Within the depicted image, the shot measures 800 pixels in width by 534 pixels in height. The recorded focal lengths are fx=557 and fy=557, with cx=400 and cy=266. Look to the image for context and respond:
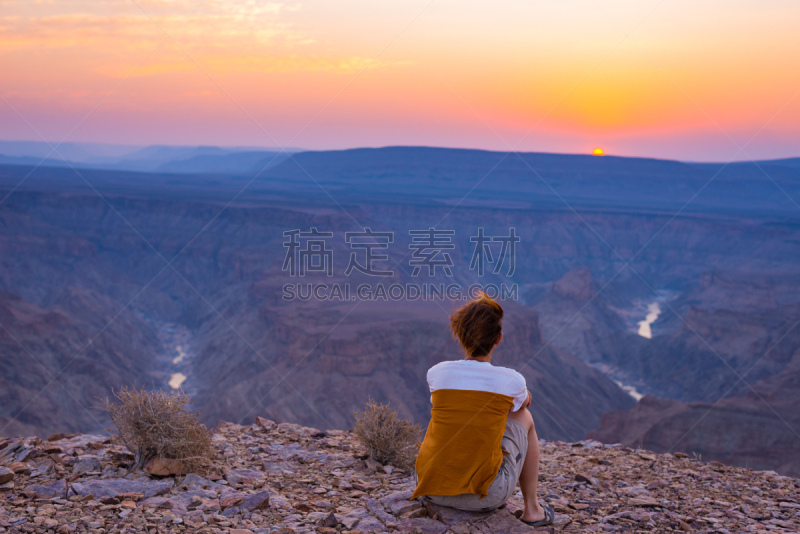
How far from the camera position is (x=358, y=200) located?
10438 centimetres

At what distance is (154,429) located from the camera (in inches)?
159

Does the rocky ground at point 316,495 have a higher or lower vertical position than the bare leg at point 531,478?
lower

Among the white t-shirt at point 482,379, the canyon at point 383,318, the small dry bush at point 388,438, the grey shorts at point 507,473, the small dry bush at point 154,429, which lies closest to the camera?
the white t-shirt at point 482,379

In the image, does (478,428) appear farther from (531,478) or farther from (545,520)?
(545,520)

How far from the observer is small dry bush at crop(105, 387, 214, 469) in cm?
399

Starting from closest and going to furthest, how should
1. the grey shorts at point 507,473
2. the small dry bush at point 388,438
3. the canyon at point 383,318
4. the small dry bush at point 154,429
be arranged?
the grey shorts at point 507,473
the small dry bush at point 154,429
the small dry bush at point 388,438
the canyon at point 383,318

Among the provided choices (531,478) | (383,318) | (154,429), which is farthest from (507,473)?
(383,318)

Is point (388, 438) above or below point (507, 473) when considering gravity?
below

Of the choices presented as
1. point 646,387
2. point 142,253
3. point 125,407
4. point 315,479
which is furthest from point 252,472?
point 142,253

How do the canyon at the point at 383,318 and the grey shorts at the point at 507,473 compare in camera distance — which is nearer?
the grey shorts at the point at 507,473

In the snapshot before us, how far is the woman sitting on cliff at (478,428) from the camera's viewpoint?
3.09 metres

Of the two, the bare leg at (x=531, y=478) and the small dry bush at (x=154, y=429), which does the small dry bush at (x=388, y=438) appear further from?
the bare leg at (x=531, y=478)

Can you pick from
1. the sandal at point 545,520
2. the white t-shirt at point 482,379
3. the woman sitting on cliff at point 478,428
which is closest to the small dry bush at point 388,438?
the woman sitting on cliff at point 478,428

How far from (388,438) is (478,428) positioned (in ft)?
5.66
